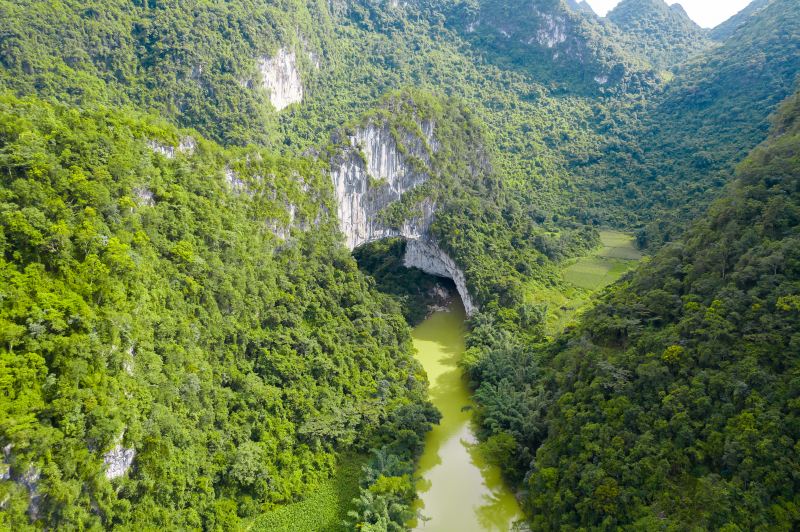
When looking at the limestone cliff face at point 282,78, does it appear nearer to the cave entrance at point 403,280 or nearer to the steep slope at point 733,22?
the cave entrance at point 403,280

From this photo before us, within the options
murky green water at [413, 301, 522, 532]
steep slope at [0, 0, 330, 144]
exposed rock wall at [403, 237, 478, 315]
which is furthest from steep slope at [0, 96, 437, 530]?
steep slope at [0, 0, 330, 144]

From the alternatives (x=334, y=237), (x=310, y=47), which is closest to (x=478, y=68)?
(x=310, y=47)

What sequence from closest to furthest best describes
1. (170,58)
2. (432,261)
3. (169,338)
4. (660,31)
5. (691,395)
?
(691,395) → (169,338) → (432,261) → (170,58) → (660,31)

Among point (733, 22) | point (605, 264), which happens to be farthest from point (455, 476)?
point (733, 22)

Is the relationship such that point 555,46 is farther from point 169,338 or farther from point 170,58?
point 169,338

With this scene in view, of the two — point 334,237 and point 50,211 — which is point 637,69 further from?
point 50,211

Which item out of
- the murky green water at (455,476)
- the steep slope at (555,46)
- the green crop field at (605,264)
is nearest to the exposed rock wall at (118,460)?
the murky green water at (455,476)

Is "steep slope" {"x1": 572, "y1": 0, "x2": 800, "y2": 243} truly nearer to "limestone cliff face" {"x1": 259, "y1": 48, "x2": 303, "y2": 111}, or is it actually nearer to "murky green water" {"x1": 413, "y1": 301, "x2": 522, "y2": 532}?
"murky green water" {"x1": 413, "y1": 301, "x2": 522, "y2": 532}
